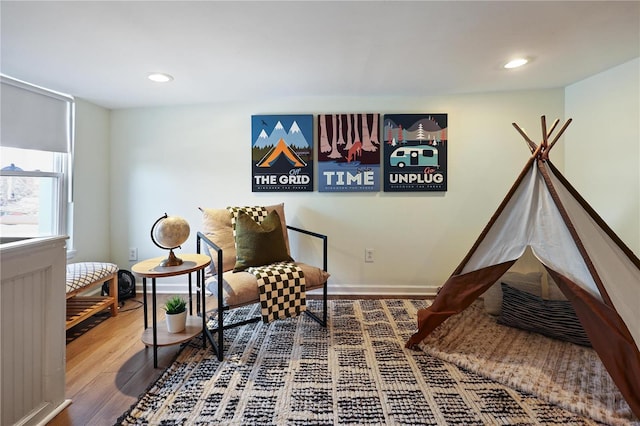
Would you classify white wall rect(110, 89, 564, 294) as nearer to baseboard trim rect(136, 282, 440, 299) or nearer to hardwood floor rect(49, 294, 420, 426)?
baseboard trim rect(136, 282, 440, 299)

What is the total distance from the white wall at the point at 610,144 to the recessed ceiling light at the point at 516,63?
814 mm

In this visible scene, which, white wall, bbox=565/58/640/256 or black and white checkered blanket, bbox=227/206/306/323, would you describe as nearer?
black and white checkered blanket, bbox=227/206/306/323

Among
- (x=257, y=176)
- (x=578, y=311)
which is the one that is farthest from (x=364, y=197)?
(x=578, y=311)

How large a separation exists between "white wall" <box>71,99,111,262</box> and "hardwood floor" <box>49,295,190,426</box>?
890mm

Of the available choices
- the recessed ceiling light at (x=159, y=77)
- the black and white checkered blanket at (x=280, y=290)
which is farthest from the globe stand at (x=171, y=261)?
the recessed ceiling light at (x=159, y=77)

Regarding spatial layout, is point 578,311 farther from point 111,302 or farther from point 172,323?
point 111,302

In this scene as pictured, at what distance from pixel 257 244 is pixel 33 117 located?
203cm

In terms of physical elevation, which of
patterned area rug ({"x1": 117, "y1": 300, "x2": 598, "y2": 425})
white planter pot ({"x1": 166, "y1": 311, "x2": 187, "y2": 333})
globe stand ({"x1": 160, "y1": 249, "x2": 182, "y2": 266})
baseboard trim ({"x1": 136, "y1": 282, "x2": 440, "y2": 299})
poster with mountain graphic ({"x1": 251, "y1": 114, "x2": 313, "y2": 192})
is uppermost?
poster with mountain graphic ({"x1": 251, "y1": 114, "x2": 313, "y2": 192})

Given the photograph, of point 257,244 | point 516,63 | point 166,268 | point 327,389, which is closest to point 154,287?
point 166,268

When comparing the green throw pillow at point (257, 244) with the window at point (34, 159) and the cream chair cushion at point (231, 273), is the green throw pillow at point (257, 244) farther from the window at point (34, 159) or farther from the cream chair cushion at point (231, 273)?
the window at point (34, 159)

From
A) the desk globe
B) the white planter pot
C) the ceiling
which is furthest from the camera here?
the white planter pot

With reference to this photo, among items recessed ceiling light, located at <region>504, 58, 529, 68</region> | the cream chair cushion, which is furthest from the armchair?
recessed ceiling light, located at <region>504, 58, 529, 68</region>

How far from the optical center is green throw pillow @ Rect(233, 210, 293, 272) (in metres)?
2.21

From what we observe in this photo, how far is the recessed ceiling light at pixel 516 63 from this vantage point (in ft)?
7.07
